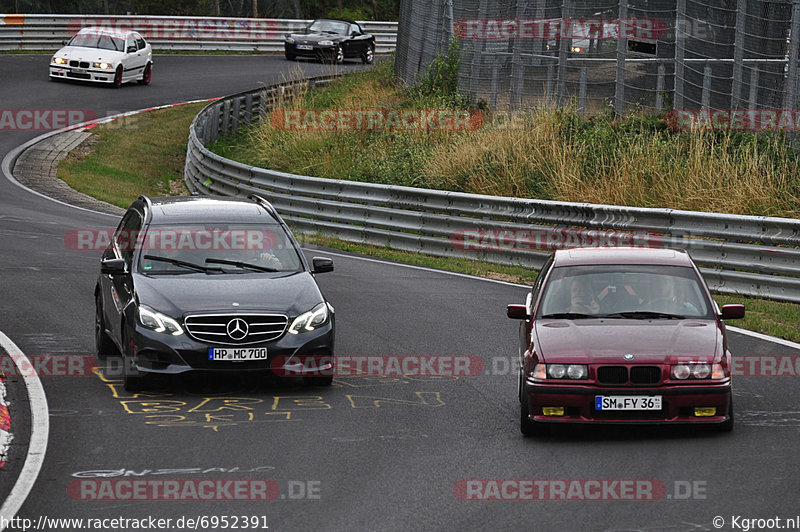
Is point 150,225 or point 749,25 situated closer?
point 150,225

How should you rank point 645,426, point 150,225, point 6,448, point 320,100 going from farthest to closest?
point 320,100 → point 150,225 → point 645,426 → point 6,448

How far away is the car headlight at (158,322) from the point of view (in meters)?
10.8

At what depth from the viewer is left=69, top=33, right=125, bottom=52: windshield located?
3934 centimetres

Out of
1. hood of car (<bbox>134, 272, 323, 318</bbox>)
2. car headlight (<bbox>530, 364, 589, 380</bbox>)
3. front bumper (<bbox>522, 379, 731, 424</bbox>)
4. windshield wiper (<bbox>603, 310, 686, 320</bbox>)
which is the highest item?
windshield wiper (<bbox>603, 310, 686, 320</bbox>)

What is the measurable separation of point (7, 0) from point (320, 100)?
4696 centimetres

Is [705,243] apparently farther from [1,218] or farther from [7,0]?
[7,0]

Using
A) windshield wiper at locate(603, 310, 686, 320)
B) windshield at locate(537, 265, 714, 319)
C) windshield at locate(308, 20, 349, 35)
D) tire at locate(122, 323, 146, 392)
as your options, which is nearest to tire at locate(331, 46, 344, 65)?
windshield at locate(308, 20, 349, 35)

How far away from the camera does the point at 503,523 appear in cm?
728

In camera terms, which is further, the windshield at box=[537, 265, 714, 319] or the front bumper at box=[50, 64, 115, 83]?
the front bumper at box=[50, 64, 115, 83]

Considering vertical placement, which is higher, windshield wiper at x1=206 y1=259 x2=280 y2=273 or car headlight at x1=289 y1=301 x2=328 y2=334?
windshield wiper at x1=206 y1=259 x2=280 y2=273

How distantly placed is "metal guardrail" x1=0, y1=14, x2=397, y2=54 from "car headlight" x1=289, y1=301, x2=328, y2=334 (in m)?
38.4

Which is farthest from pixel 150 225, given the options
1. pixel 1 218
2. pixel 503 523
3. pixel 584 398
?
pixel 1 218

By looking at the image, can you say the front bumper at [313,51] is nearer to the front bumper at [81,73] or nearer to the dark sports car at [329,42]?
the dark sports car at [329,42]
